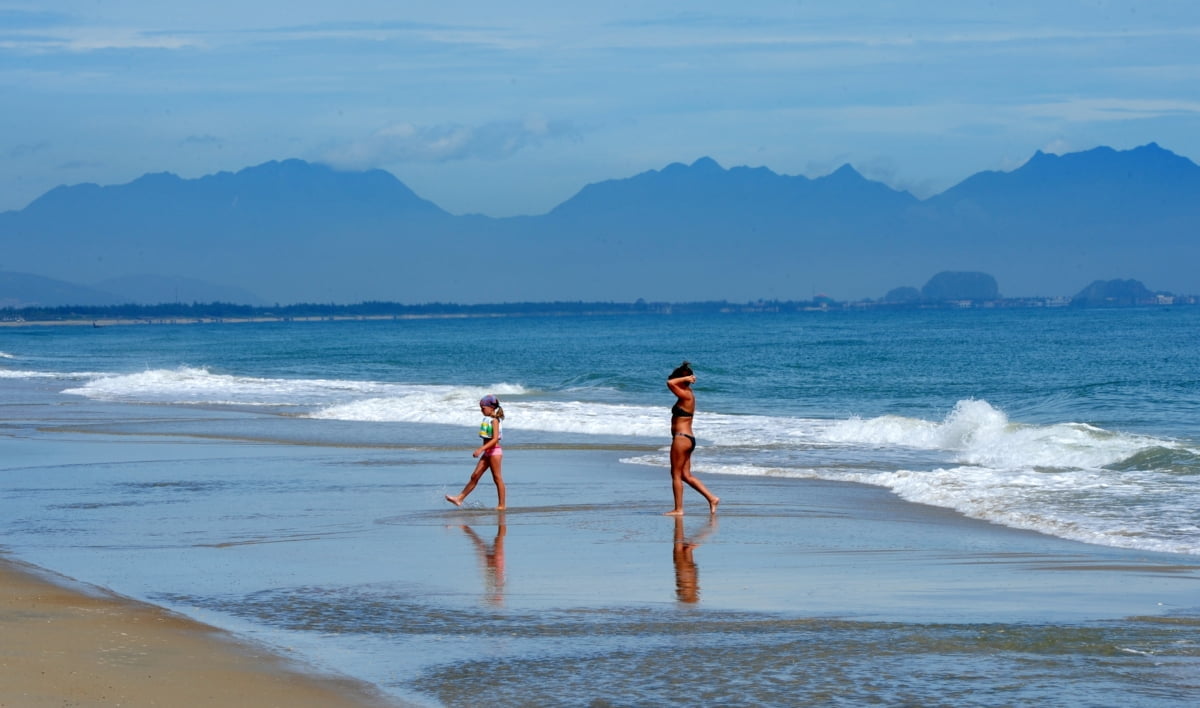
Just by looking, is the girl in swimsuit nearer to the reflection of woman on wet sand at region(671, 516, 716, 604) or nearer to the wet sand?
the reflection of woman on wet sand at region(671, 516, 716, 604)

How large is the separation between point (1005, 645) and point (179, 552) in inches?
280

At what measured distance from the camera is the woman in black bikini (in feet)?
46.0

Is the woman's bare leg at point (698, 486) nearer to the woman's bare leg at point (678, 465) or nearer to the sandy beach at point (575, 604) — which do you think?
the woman's bare leg at point (678, 465)

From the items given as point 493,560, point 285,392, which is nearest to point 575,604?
point 493,560

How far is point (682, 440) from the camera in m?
14.5

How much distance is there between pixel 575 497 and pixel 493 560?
4517mm

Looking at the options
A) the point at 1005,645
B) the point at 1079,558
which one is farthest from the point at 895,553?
the point at 1005,645

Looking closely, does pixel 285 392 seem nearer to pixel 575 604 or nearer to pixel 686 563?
pixel 686 563

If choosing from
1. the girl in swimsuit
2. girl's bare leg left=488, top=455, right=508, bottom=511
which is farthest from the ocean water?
girl's bare leg left=488, top=455, right=508, bottom=511

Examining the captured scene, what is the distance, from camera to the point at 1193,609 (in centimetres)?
887

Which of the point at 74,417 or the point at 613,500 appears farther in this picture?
the point at 74,417

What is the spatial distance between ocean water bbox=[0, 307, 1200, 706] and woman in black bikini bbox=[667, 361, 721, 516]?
1.76 metres

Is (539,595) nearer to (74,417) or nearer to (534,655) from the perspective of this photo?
(534,655)

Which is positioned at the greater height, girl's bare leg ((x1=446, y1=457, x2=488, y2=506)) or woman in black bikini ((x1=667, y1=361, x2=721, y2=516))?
woman in black bikini ((x1=667, y1=361, x2=721, y2=516))
